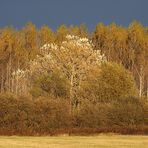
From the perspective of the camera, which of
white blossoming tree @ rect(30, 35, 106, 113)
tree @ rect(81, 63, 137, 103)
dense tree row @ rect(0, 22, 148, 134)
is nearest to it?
dense tree row @ rect(0, 22, 148, 134)

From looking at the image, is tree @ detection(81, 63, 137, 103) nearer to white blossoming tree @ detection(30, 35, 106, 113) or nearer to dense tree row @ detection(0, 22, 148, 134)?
dense tree row @ detection(0, 22, 148, 134)

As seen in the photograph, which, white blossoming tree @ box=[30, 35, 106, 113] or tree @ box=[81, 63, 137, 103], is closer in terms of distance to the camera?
tree @ box=[81, 63, 137, 103]

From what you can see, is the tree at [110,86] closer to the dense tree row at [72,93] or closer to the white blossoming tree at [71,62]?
the dense tree row at [72,93]

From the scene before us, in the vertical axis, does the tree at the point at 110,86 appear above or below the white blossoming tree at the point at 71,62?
below

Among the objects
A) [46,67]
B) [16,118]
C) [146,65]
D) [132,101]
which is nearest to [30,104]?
[16,118]

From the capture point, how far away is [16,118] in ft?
170

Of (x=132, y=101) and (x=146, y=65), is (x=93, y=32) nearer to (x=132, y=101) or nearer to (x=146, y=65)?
(x=146, y=65)

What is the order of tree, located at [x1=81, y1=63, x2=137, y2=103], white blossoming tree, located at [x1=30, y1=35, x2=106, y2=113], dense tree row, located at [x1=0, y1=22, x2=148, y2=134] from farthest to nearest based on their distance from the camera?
white blossoming tree, located at [x1=30, y1=35, x2=106, y2=113], tree, located at [x1=81, y1=63, x2=137, y2=103], dense tree row, located at [x1=0, y1=22, x2=148, y2=134]

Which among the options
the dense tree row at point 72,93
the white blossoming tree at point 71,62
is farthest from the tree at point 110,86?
the white blossoming tree at point 71,62

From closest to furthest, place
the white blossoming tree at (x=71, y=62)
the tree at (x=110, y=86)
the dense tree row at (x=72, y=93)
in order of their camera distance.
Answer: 1. the dense tree row at (x=72, y=93)
2. the tree at (x=110, y=86)
3. the white blossoming tree at (x=71, y=62)

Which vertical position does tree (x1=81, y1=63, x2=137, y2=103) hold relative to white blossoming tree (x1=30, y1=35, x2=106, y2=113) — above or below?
below

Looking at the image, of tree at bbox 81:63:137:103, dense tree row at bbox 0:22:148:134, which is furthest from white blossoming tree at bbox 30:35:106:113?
tree at bbox 81:63:137:103

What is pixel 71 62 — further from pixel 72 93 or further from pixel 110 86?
pixel 110 86

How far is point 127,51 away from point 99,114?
5392cm
